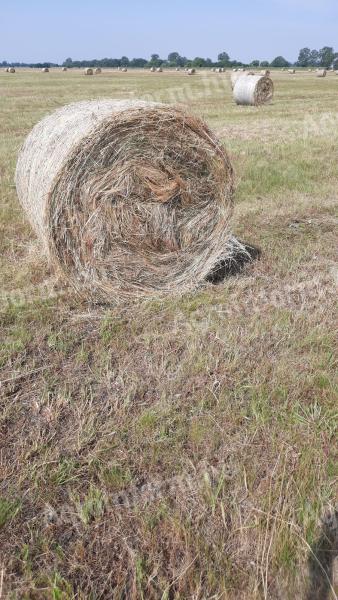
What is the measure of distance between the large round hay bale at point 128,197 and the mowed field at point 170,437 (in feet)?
1.12

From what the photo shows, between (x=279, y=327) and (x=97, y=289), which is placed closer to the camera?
(x=279, y=327)

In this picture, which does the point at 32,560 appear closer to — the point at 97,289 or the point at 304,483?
the point at 304,483

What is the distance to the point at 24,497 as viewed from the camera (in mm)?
2459

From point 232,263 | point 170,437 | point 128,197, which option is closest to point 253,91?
point 232,263

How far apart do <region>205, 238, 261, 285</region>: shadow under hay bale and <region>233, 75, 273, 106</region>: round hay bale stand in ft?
56.6

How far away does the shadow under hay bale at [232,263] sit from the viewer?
5125 millimetres

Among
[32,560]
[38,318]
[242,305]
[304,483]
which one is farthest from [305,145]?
[32,560]

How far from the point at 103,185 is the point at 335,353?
90.4 inches

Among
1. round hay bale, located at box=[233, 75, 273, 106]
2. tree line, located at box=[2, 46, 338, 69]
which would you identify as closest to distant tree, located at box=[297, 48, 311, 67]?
tree line, located at box=[2, 46, 338, 69]

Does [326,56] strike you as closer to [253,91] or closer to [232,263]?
[253,91]

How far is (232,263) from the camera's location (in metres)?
5.37

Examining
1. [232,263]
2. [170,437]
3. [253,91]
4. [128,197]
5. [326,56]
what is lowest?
[170,437]

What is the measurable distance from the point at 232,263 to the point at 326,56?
12884cm

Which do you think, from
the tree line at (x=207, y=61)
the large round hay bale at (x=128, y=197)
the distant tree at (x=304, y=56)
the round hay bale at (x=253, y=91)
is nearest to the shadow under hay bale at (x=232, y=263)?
the large round hay bale at (x=128, y=197)
